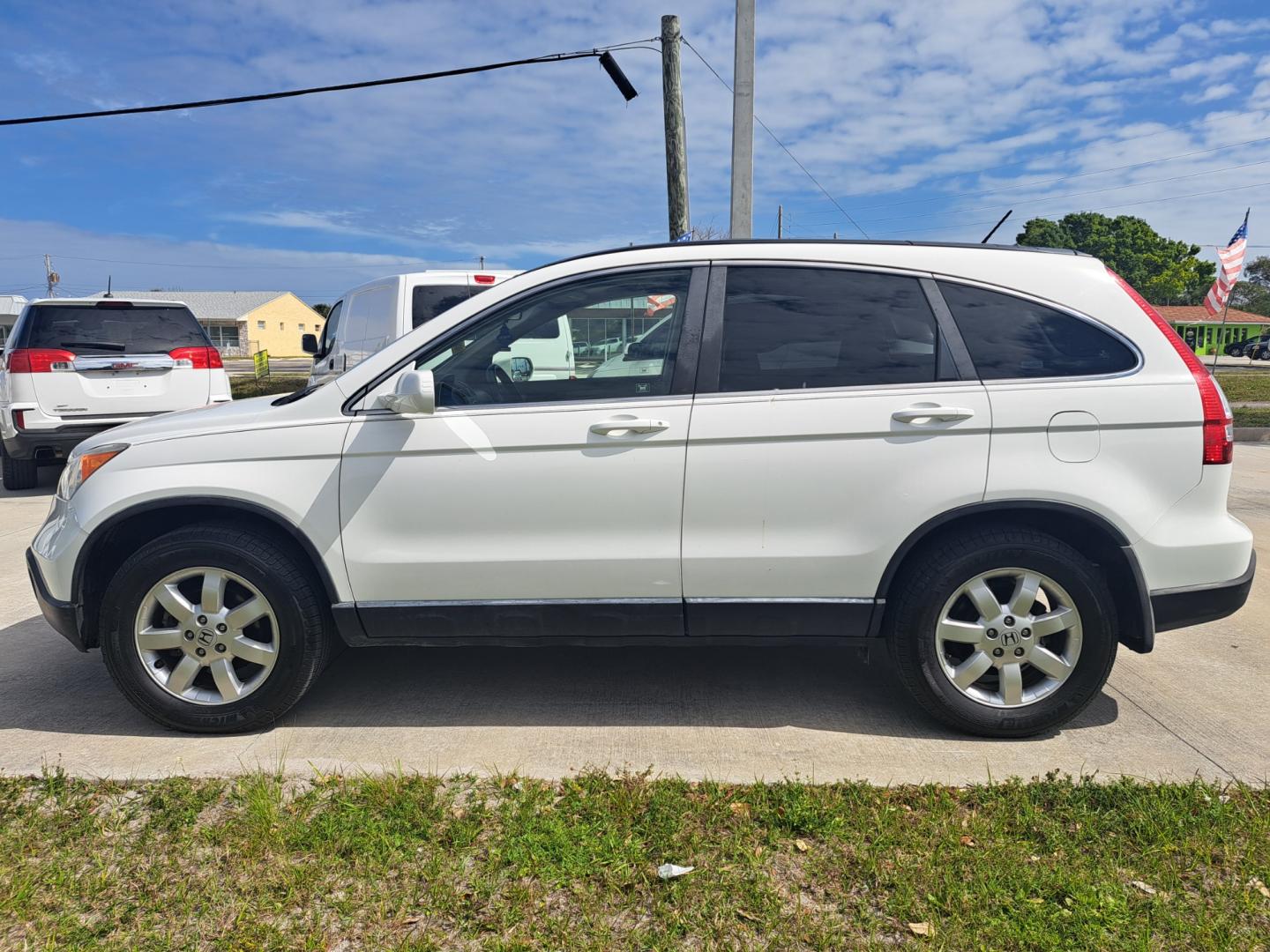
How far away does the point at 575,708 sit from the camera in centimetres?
376

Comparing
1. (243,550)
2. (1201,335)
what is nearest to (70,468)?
(243,550)

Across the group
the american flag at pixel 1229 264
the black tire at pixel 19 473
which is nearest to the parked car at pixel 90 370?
the black tire at pixel 19 473

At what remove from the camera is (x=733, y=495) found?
330 centimetres

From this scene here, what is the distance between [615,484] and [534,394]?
1.55 feet

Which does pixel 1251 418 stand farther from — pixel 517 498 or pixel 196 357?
pixel 196 357

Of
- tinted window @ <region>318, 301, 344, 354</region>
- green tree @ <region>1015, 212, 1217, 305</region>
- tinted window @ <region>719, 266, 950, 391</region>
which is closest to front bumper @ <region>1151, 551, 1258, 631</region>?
tinted window @ <region>719, 266, 950, 391</region>

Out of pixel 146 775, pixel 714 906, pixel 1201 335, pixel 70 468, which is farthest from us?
pixel 1201 335

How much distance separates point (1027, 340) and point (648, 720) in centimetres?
205

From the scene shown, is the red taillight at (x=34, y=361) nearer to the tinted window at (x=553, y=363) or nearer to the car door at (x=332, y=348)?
the car door at (x=332, y=348)

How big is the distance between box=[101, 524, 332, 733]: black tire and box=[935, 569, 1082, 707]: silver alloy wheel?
2352 millimetres

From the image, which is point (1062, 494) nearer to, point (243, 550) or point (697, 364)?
point (697, 364)

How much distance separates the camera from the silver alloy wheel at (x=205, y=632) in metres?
3.39

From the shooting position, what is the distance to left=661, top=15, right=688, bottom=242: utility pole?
12.5 metres

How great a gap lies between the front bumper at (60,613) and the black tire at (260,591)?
136mm
